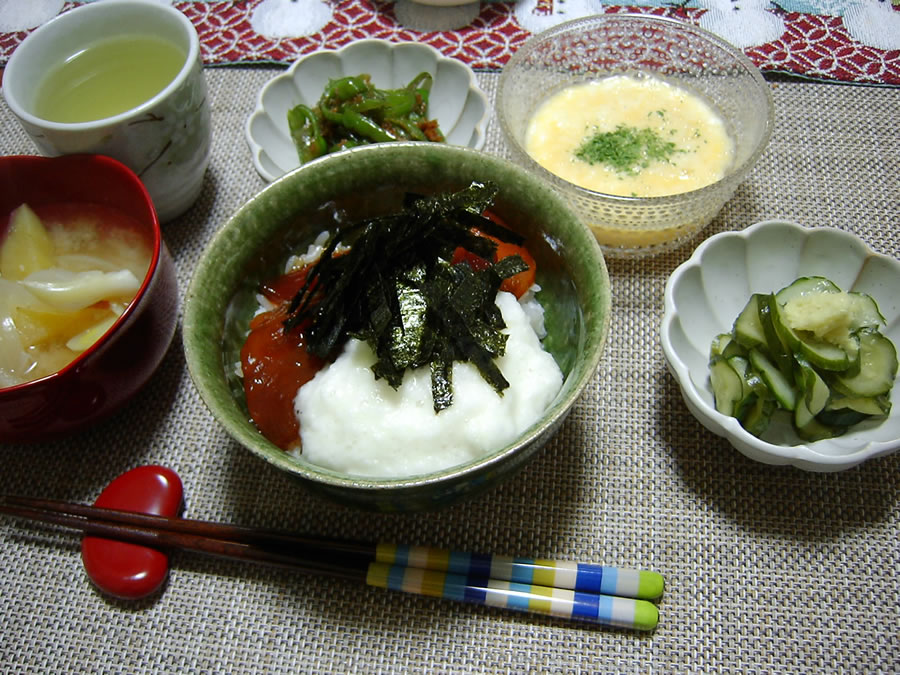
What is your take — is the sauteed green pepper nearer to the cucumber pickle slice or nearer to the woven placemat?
the woven placemat

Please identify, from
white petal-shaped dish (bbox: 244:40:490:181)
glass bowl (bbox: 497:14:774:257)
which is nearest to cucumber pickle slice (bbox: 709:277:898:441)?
glass bowl (bbox: 497:14:774:257)

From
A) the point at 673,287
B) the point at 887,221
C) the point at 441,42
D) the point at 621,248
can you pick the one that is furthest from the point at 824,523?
the point at 441,42

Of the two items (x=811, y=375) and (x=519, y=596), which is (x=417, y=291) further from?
(x=811, y=375)

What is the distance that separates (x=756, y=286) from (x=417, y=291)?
97 centimetres

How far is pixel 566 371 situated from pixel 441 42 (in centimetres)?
167

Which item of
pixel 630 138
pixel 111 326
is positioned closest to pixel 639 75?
pixel 630 138

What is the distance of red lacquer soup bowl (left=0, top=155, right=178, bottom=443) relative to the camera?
140 cm

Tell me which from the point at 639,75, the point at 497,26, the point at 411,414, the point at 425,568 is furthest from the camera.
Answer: the point at 497,26

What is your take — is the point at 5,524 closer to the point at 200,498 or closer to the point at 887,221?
the point at 200,498

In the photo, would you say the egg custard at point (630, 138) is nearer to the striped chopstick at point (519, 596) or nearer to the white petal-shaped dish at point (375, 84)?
the white petal-shaped dish at point (375, 84)

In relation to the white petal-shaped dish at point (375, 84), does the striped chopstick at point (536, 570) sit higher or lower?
lower

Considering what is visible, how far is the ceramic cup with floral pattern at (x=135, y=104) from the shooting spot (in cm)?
169

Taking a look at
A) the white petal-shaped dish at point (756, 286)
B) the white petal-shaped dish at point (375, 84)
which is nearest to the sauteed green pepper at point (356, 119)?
the white petal-shaped dish at point (375, 84)

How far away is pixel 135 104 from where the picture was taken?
6.30 feet
